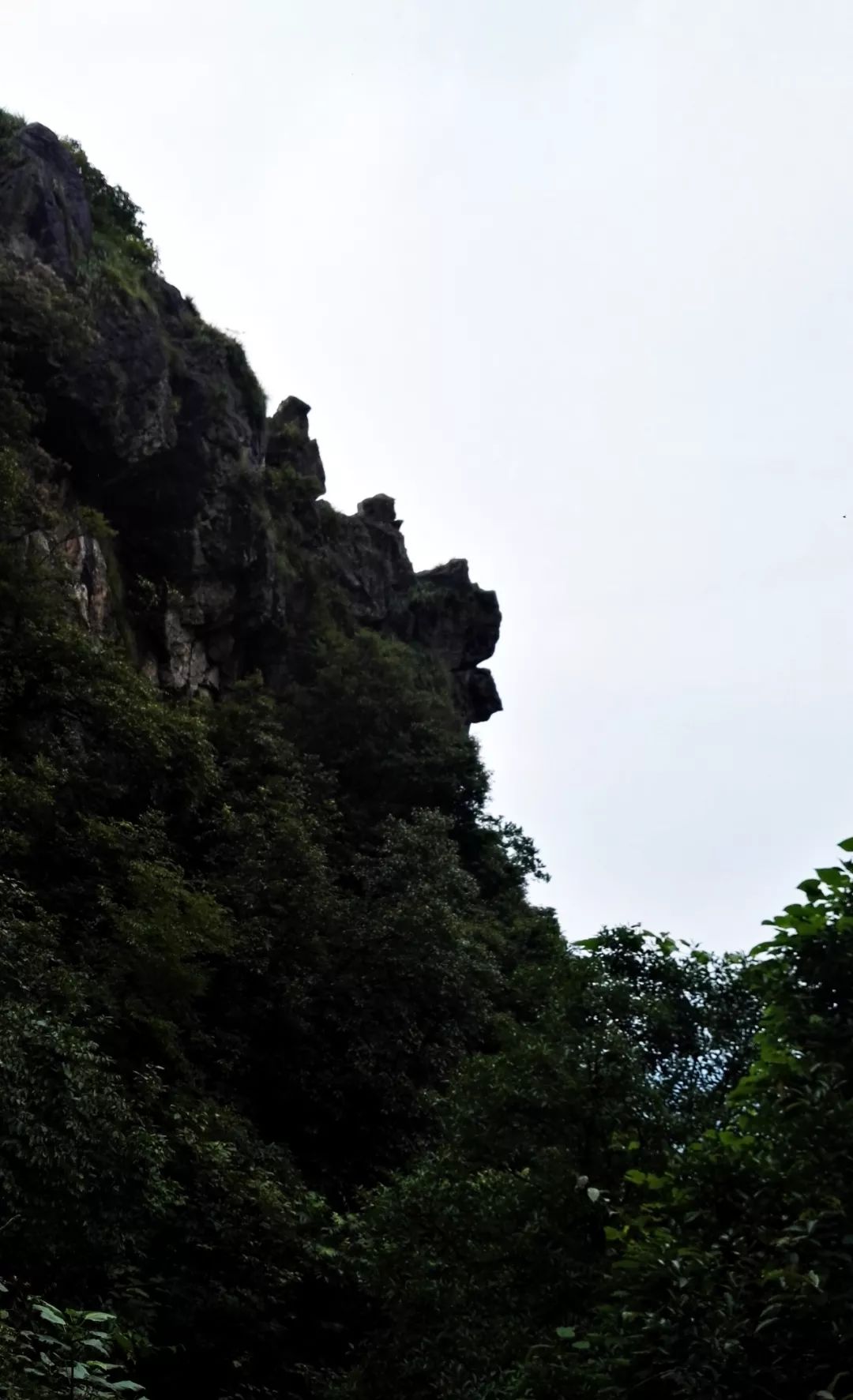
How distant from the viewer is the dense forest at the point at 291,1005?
5.18 metres

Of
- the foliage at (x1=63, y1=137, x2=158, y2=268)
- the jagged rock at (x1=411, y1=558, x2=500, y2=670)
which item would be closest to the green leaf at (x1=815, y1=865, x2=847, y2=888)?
the foliage at (x1=63, y1=137, x2=158, y2=268)

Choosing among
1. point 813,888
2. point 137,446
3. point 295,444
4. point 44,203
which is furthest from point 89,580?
point 813,888

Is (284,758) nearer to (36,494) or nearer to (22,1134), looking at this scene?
(36,494)

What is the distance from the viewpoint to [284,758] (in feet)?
70.4

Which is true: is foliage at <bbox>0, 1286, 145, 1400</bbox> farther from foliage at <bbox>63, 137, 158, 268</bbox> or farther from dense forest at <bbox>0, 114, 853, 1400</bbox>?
foliage at <bbox>63, 137, 158, 268</bbox>

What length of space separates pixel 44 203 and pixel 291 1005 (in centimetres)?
1349

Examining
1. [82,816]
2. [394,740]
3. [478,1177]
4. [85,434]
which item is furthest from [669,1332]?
[394,740]

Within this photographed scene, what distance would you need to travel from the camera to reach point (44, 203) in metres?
21.0

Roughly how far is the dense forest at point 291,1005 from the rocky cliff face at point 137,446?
0.27 feet

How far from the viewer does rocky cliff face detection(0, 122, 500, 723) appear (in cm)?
1939

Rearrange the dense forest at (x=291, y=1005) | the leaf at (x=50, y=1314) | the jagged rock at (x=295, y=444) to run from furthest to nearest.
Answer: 1. the jagged rock at (x=295, y=444)
2. the dense forest at (x=291, y=1005)
3. the leaf at (x=50, y=1314)

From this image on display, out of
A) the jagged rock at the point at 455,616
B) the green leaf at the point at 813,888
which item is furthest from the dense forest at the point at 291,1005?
the jagged rock at the point at 455,616

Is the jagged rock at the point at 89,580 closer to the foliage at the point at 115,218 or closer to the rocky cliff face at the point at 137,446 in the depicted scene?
the rocky cliff face at the point at 137,446

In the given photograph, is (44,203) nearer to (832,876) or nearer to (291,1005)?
(291,1005)
